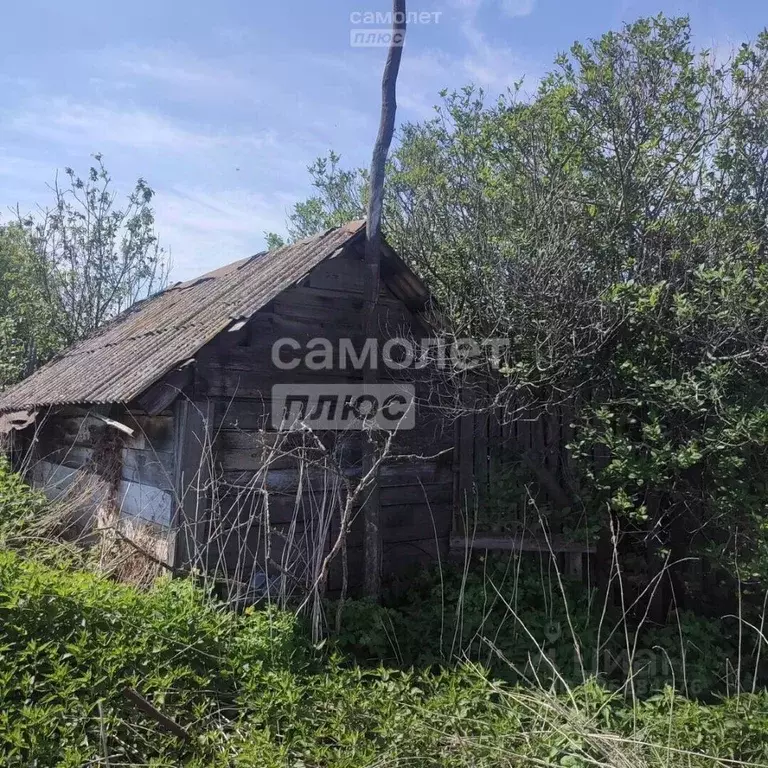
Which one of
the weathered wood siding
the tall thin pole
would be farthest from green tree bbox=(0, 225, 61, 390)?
the tall thin pole

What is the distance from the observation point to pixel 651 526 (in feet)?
21.4

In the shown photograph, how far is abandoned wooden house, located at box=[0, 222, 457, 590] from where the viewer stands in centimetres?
568

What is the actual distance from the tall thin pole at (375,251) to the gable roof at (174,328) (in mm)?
328

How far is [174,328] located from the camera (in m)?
7.07

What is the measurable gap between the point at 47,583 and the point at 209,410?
2.15 meters

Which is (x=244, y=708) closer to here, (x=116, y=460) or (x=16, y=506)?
(x=116, y=460)

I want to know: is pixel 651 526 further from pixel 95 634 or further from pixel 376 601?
pixel 95 634

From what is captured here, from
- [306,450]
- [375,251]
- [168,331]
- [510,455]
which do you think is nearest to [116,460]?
[168,331]

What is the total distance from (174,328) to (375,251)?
2.37 m

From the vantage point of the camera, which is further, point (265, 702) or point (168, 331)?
point (168, 331)

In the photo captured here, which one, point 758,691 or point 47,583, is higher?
point 47,583

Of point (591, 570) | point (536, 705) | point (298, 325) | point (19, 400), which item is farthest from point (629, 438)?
point (19, 400)

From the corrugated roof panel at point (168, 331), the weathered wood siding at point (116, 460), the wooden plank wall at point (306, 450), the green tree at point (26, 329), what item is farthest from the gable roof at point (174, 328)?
the green tree at point (26, 329)

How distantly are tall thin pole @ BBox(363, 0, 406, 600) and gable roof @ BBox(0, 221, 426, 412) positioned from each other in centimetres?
33
